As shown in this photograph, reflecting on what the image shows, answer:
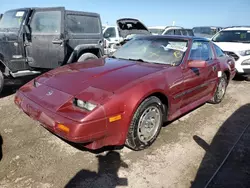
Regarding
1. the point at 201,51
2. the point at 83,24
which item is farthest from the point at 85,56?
the point at 201,51

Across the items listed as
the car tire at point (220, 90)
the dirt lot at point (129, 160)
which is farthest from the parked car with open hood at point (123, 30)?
the dirt lot at point (129, 160)

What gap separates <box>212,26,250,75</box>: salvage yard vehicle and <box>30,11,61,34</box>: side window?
512cm

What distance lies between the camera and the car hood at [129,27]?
11.8 meters

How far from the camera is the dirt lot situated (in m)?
2.45

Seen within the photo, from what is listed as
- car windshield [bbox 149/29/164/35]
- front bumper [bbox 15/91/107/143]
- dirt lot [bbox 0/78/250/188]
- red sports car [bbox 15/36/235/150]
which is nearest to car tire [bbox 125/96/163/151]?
red sports car [bbox 15/36/235/150]

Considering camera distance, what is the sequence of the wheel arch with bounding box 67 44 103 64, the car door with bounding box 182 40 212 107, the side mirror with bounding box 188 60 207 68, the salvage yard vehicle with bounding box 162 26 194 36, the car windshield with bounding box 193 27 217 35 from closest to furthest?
the side mirror with bounding box 188 60 207 68, the car door with bounding box 182 40 212 107, the wheel arch with bounding box 67 44 103 64, the salvage yard vehicle with bounding box 162 26 194 36, the car windshield with bounding box 193 27 217 35

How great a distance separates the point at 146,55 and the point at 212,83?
4.88ft

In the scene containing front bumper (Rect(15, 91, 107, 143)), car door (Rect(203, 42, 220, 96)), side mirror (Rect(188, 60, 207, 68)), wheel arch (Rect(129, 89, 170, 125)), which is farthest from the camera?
car door (Rect(203, 42, 220, 96))

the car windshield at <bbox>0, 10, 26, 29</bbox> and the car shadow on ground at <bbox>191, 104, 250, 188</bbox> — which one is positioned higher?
the car windshield at <bbox>0, 10, 26, 29</bbox>

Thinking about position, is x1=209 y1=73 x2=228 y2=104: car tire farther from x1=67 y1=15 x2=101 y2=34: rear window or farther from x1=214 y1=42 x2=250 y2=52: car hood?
x1=67 y1=15 x2=101 y2=34: rear window

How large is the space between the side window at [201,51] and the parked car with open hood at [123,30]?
6400 mm

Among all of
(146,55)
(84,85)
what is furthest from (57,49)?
(84,85)

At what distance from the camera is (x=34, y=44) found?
A: 5555 millimetres

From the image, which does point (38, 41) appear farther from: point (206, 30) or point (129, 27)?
point (206, 30)
